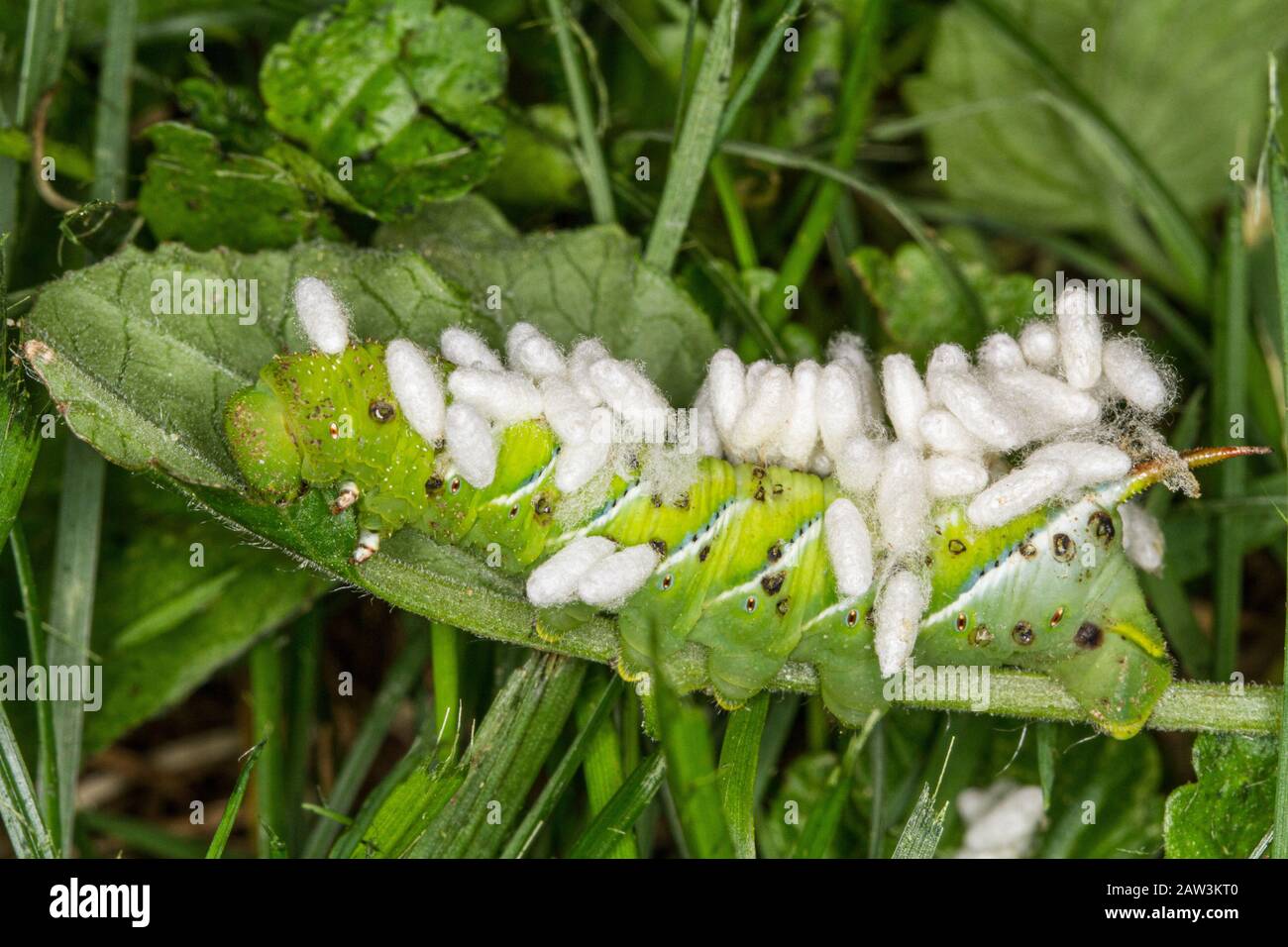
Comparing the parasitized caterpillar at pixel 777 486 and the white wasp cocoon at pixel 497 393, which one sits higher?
the white wasp cocoon at pixel 497 393

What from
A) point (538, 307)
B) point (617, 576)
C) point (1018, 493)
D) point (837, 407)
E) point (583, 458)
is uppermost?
point (538, 307)

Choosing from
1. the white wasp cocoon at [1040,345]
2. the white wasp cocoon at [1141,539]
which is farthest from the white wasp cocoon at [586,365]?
the white wasp cocoon at [1141,539]

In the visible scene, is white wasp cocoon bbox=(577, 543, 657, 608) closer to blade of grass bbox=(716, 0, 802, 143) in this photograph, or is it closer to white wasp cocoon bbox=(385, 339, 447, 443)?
white wasp cocoon bbox=(385, 339, 447, 443)

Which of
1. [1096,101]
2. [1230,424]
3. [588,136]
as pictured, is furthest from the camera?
[1096,101]

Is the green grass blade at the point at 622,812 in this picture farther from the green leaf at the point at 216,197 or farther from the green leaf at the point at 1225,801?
the green leaf at the point at 216,197

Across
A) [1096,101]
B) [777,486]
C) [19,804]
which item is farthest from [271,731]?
[1096,101]

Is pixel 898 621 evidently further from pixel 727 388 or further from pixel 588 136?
pixel 588 136

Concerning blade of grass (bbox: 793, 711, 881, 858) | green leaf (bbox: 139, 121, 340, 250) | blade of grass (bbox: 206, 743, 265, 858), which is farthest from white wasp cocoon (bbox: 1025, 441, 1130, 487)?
green leaf (bbox: 139, 121, 340, 250)

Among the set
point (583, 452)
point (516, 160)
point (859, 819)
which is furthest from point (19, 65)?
point (859, 819)
